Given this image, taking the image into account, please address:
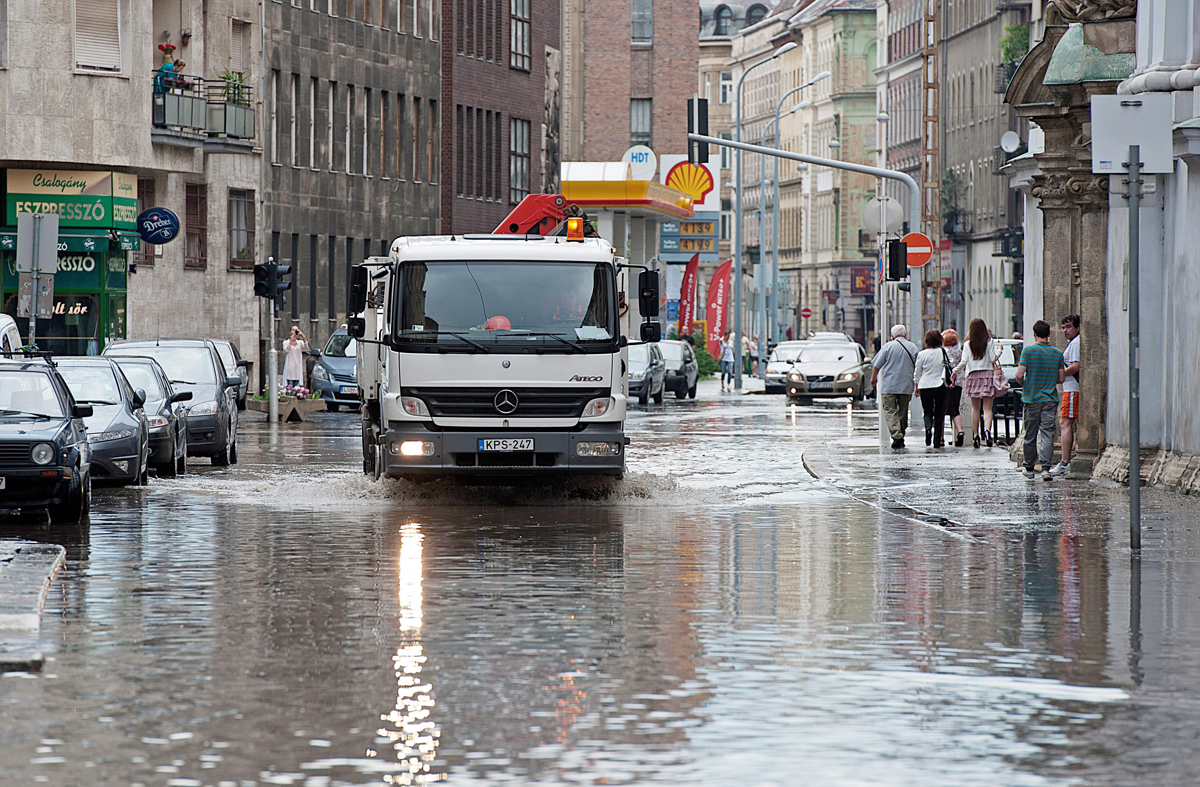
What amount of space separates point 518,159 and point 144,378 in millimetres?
58258

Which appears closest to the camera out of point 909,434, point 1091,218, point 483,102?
point 1091,218

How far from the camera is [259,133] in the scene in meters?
62.0

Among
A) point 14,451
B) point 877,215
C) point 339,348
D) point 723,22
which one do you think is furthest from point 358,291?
point 723,22

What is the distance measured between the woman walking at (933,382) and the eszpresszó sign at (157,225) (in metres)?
20.4

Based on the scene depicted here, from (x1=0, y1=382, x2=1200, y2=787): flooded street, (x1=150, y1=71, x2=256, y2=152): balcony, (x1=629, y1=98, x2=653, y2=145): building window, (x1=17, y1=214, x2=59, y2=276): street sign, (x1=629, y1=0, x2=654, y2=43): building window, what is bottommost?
(x1=0, y1=382, x2=1200, y2=787): flooded street

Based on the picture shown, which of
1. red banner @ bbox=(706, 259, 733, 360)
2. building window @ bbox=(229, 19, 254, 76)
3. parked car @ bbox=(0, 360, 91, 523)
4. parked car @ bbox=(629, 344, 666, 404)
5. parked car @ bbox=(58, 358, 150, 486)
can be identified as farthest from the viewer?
red banner @ bbox=(706, 259, 733, 360)

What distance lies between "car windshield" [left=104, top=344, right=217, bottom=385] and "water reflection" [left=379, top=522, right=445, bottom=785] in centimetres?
1797

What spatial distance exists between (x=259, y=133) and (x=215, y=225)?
18.9 ft

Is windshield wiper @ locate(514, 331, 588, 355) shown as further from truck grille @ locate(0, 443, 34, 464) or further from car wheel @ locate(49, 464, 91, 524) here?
truck grille @ locate(0, 443, 34, 464)

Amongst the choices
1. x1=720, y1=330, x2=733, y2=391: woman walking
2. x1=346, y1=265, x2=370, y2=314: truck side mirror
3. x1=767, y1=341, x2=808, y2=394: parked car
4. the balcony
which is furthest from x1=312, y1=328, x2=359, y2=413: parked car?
x1=346, y1=265, x2=370, y2=314: truck side mirror

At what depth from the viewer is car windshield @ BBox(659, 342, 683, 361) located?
2370 inches

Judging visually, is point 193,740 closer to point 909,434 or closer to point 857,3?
point 909,434

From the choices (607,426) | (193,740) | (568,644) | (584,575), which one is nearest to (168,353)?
(607,426)

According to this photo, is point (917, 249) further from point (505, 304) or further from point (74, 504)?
point (74, 504)
